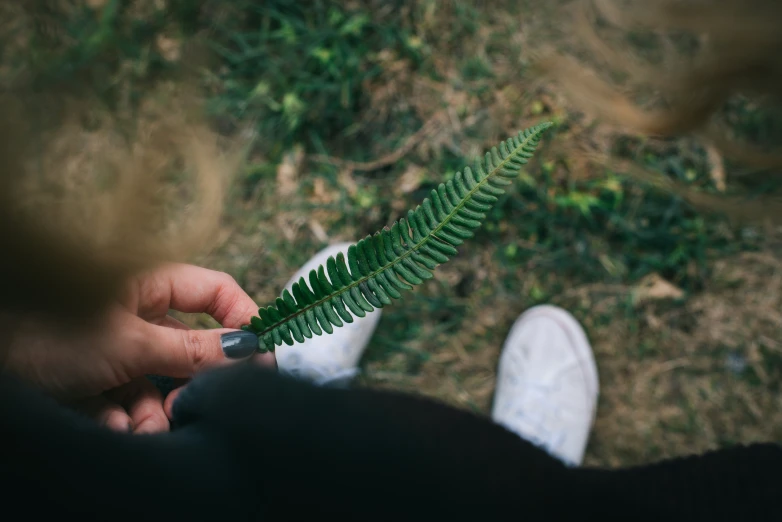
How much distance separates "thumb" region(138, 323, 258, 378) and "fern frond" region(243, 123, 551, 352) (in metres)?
0.16

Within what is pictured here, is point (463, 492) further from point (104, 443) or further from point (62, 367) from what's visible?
point (62, 367)

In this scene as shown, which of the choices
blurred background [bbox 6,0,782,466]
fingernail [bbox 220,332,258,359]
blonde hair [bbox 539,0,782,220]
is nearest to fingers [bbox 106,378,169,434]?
fingernail [bbox 220,332,258,359]

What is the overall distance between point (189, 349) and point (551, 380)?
5.65 feet

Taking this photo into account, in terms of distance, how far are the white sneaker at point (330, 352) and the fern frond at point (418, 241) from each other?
1110 millimetres

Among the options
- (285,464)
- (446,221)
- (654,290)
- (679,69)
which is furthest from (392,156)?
(285,464)

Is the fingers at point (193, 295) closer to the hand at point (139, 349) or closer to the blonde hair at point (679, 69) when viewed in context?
the hand at point (139, 349)

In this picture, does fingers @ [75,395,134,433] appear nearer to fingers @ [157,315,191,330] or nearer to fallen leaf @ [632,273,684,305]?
fingers @ [157,315,191,330]

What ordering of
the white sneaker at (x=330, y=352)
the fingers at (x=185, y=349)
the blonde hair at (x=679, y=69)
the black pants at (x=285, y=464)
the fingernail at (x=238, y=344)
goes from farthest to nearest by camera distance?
the white sneaker at (x=330, y=352)
the blonde hair at (x=679, y=69)
the fingernail at (x=238, y=344)
the fingers at (x=185, y=349)
the black pants at (x=285, y=464)

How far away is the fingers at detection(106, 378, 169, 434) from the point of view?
4.21 feet

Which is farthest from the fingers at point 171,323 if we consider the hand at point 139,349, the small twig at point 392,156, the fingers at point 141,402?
the small twig at point 392,156

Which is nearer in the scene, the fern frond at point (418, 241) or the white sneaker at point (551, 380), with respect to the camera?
the fern frond at point (418, 241)

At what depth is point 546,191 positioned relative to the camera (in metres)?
2.45

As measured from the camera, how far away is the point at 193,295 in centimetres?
137

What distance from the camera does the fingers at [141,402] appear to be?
50.5 inches
